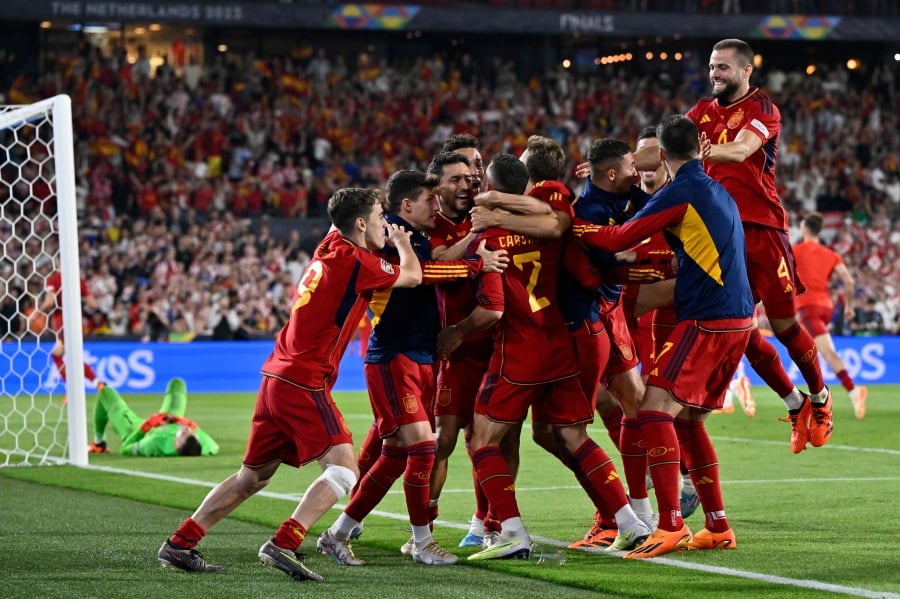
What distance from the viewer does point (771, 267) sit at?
7934 millimetres

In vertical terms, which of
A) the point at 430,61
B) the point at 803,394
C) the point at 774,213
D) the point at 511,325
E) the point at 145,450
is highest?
the point at 430,61

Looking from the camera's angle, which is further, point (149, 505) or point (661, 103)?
point (661, 103)

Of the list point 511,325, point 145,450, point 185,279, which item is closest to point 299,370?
point 511,325

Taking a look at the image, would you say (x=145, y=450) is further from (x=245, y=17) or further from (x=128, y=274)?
(x=245, y=17)

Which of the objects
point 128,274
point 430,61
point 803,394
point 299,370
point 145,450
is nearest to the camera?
point 299,370

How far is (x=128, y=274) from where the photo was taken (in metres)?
23.7

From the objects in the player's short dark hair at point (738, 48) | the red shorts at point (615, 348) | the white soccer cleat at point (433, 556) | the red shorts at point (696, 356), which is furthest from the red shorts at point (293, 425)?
the player's short dark hair at point (738, 48)

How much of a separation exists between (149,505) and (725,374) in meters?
4.04

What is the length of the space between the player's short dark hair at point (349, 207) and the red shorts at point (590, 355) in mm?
1278

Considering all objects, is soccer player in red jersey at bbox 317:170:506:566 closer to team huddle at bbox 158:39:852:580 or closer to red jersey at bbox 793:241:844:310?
team huddle at bbox 158:39:852:580

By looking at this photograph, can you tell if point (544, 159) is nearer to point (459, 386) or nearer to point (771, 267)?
point (459, 386)

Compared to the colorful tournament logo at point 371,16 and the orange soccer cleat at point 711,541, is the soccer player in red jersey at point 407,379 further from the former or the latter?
the colorful tournament logo at point 371,16

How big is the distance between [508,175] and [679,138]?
2.85ft

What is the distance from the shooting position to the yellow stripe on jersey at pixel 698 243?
22.1 feet
